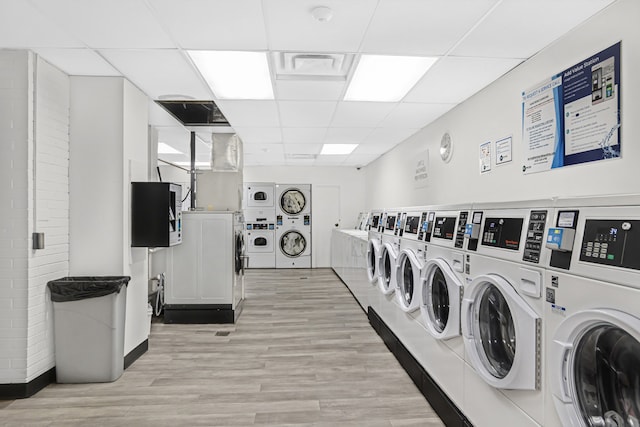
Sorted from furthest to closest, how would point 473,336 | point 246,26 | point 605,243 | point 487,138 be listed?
point 487,138 < point 246,26 < point 473,336 < point 605,243

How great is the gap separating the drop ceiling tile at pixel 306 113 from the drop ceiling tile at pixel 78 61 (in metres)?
1.52

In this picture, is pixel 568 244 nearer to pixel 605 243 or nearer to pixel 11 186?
pixel 605 243

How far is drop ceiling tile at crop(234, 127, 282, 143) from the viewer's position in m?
4.75

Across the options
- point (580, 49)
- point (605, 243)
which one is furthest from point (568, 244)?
point (580, 49)

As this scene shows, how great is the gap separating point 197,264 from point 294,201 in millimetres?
4236

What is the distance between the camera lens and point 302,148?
6113mm

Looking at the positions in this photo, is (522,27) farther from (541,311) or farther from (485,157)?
(541,311)

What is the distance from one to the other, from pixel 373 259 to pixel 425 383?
5.80 ft

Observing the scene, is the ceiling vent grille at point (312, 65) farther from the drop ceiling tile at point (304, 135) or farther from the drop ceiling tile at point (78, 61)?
the drop ceiling tile at point (304, 135)

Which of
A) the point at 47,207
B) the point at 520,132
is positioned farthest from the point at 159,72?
the point at 520,132

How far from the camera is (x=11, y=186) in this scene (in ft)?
8.38

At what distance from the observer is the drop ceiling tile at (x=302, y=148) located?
5.87 m

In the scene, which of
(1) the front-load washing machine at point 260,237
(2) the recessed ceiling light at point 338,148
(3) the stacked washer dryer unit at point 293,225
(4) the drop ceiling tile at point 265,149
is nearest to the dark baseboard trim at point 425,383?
(2) the recessed ceiling light at point 338,148

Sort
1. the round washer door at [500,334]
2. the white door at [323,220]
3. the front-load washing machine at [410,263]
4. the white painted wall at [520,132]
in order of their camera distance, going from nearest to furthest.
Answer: the round washer door at [500,334] < the white painted wall at [520,132] < the front-load washing machine at [410,263] < the white door at [323,220]
